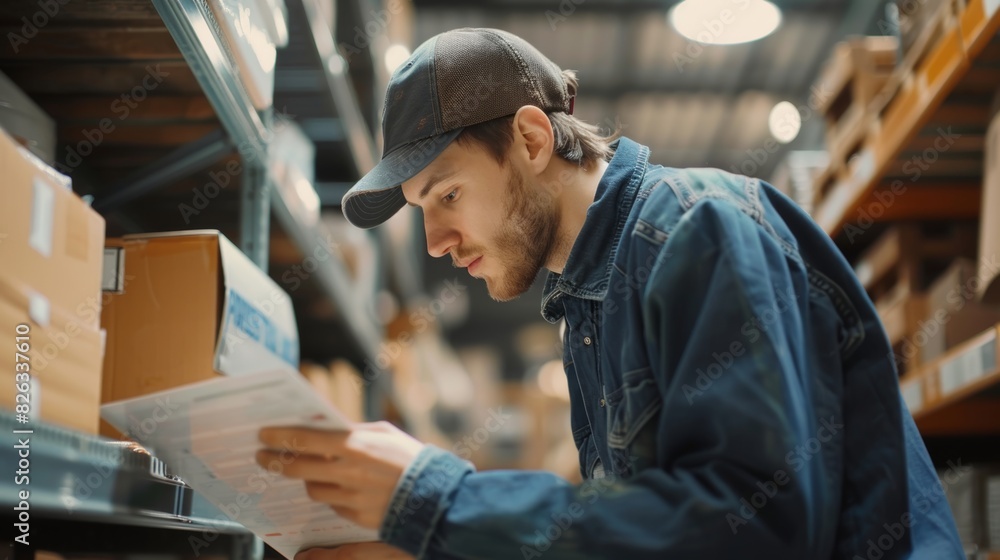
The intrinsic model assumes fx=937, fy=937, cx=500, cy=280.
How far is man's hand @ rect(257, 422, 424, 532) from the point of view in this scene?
3.34ft

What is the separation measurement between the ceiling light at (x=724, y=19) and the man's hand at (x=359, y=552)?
3817 mm

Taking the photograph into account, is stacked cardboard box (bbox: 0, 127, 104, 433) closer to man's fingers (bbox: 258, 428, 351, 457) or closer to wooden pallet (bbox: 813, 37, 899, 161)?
man's fingers (bbox: 258, 428, 351, 457)

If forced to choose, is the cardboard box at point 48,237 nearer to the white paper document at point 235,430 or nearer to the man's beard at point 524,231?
the white paper document at point 235,430

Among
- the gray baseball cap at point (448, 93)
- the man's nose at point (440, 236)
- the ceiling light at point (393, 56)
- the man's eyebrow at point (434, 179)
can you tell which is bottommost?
the man's nose at point (440, 236)

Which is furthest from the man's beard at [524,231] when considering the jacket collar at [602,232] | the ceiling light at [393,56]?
the ceiling light at [393,56]

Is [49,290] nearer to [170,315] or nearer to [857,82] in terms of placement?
[170,315]

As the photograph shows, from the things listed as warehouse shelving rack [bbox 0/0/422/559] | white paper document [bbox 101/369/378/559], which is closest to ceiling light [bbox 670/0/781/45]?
warehouse shelving rack [bbox 0/0/422/559]

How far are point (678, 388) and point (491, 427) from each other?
34.4 ft

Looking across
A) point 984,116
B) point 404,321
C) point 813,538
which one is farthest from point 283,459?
point 404,321

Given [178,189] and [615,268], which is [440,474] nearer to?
[615,268]

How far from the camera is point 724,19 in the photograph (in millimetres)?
4926

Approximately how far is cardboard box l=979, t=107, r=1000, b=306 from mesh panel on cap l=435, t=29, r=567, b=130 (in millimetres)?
1236

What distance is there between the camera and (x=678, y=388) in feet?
3.23

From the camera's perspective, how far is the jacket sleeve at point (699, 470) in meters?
0.94
